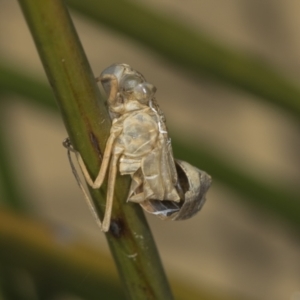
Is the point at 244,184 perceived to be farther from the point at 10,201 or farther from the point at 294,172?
the point at 294,172

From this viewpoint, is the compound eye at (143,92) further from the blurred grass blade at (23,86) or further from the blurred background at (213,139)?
the blurred background at (213,139)

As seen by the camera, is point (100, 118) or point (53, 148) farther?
point (53, 148)

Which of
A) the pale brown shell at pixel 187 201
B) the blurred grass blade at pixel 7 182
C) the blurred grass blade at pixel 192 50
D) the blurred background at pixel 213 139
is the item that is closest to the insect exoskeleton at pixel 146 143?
the pale brown shell at pixel 187 201

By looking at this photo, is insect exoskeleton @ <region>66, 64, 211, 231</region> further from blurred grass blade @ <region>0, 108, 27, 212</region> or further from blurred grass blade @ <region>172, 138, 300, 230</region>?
blurred grass blade @ <region>0, 108, 27, 212</region>

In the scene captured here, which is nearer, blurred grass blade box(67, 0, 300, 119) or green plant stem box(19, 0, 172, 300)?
green plant stem box(19, 0, 172, 300)

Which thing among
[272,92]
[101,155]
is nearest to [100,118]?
[101,155]

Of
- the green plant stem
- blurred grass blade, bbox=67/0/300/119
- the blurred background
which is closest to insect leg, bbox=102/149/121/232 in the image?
the green plant stem

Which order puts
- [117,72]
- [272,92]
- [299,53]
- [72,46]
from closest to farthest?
1. [72,46]
2. [117,72]
3. [272,92]
4. [299,53]
